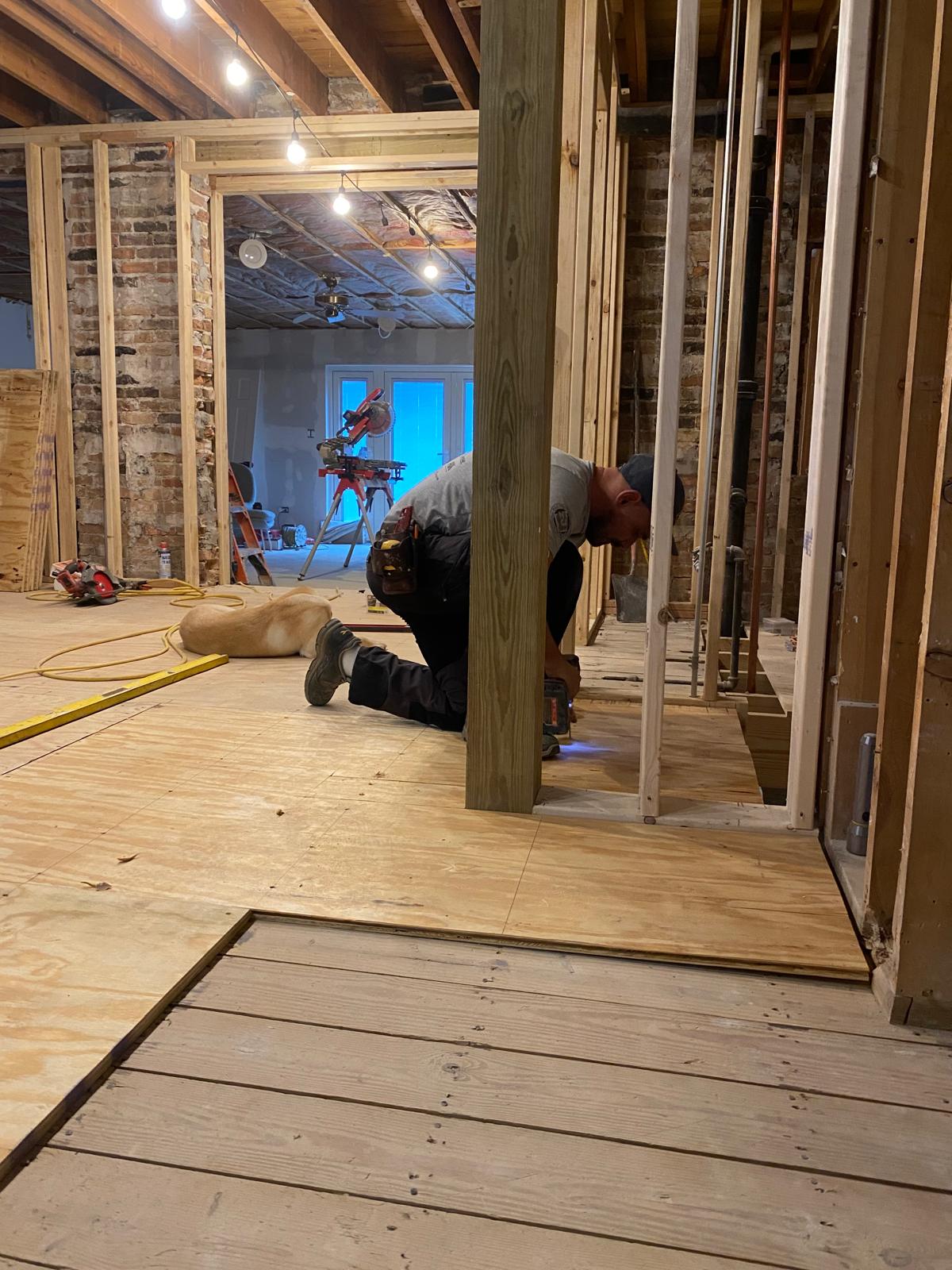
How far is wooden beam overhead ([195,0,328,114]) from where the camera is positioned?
4445mm

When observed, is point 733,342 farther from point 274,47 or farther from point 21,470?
point 21,470

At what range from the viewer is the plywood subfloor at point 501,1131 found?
2.97 ft

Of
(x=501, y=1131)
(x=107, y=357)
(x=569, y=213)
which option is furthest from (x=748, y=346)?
(x=107, y=357)

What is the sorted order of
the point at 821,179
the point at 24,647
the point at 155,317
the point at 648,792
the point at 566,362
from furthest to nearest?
the point at 155,317
the point at 821,179
the point at 24,647
the point at 566,362
the point at 648,792

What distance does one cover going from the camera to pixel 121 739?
2.53 meters

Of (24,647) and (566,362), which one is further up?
(566,362)

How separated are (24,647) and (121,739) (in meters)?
1.65

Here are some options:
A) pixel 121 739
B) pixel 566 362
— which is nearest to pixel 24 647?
pixel 121 739

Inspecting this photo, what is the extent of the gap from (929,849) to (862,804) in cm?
52

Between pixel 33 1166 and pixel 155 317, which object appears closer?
pixel 33 1166

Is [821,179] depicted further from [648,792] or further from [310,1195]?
[310,1195]

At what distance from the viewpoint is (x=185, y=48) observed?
5.11m

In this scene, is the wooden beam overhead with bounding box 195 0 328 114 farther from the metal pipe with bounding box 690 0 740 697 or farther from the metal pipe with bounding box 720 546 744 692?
the metal pipe with bounding box 720 546 744 692

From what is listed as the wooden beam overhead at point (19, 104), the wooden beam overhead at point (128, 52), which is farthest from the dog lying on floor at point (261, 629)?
the wooden beam overhead at point (19, 104)
